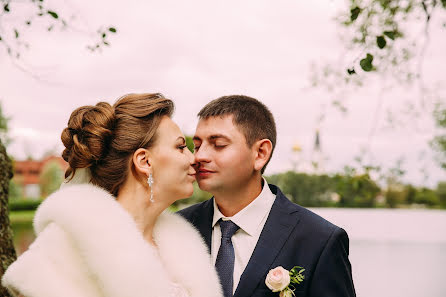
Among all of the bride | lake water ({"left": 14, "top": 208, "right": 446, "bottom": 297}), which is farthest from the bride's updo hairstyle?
lake water ({"left": 14, "top": 208, "right": 446, "bottom": 297})

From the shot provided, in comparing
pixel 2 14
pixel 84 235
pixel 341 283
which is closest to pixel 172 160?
pixel 84 235

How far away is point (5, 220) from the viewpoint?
357 centimetres

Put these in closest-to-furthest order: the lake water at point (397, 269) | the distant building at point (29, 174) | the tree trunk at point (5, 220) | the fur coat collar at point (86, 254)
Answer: the fur coat collar at point (86, 254) < the tree trunk at point (5, 220) < the lake water at point (397, 269) < the distant building at point (29, 174)

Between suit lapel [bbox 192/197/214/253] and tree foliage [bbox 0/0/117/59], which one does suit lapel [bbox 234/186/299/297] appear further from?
tree foliage [bbox 0/0/117/59]

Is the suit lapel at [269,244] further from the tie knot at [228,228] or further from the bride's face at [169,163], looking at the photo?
the bride's face at [169,163]

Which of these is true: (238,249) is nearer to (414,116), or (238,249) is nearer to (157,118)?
(157,118)

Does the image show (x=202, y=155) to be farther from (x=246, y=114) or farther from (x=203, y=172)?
(x=246, y=114)

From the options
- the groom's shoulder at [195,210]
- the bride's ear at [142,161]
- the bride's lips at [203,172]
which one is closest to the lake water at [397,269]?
the groom's shoulder at [195,210]

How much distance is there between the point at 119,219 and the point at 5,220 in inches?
58.5

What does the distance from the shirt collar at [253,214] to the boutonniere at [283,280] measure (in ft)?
1.40

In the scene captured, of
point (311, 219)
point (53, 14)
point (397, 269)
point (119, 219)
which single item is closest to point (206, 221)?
point (311, 219)

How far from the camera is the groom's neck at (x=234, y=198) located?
3320 millimetres

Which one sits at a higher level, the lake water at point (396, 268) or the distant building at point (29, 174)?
the lake water at point (396, 268)

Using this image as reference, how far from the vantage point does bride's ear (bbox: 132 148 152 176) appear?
276 cm
